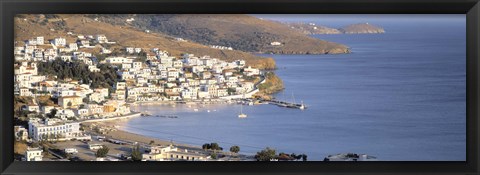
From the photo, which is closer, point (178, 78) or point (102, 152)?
point (102, 152)

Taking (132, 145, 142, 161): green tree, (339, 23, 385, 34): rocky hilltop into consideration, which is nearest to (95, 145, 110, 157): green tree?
(132, 145, 142, 161): green tree

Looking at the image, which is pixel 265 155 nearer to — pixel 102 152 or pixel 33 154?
pixel 102 152

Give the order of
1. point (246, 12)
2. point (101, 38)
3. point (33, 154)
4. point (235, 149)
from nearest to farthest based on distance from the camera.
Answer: point (246, 12) < point (33, 154) < point (235, 149) < point (101, 38)

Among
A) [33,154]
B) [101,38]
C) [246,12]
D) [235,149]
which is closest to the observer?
[246,12]

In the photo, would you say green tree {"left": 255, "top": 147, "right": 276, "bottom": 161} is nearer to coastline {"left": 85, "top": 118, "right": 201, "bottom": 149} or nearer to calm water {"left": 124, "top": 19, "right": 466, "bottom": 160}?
calm water {"left": 124, "top": 19, "right": 466, "bottom": 160}

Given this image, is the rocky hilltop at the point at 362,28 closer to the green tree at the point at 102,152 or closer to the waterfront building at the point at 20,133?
the green tree at the point at 102,152

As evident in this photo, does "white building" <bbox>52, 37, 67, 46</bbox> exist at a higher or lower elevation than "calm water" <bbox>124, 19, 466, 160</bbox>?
higher

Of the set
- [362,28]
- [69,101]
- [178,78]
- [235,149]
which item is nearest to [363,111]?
[362,28]

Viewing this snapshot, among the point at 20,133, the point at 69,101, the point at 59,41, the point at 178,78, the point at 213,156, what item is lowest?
the point at 213,156
